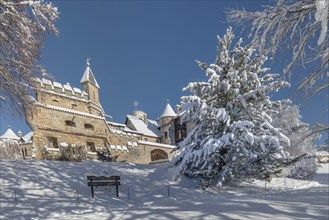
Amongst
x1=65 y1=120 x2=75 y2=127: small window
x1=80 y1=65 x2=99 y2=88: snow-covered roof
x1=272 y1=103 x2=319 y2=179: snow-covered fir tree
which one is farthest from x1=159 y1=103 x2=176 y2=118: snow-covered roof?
x1=272 y1=103 x2=319 y2=179: snow-covered fir tree

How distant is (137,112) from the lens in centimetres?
5875

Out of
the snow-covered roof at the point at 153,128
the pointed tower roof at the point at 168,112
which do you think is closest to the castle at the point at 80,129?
the pointed tower roof at the point at 168,112

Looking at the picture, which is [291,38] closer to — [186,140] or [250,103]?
[250,103]

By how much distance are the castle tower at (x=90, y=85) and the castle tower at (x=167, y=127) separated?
16113 millimetres

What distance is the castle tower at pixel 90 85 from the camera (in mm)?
34906

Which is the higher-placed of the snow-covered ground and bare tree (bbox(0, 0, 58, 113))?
bare tree (bbox(0, 0, 58, 113))

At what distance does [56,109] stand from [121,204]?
810 inches

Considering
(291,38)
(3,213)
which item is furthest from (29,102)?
(291,38)

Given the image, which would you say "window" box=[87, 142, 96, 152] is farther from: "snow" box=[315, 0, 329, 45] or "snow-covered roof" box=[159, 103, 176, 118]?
"snow" box=[315, 0, 329, 45]

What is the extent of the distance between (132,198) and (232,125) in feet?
20.0

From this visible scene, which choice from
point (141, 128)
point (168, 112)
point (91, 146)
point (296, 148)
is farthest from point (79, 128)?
point (296, 148)

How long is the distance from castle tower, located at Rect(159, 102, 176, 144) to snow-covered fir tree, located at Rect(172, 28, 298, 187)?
3244 cm

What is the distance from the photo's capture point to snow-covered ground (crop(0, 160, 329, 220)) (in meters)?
6.54

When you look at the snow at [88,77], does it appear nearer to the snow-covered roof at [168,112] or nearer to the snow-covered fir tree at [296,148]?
the snow-covered roof at [168,112]
